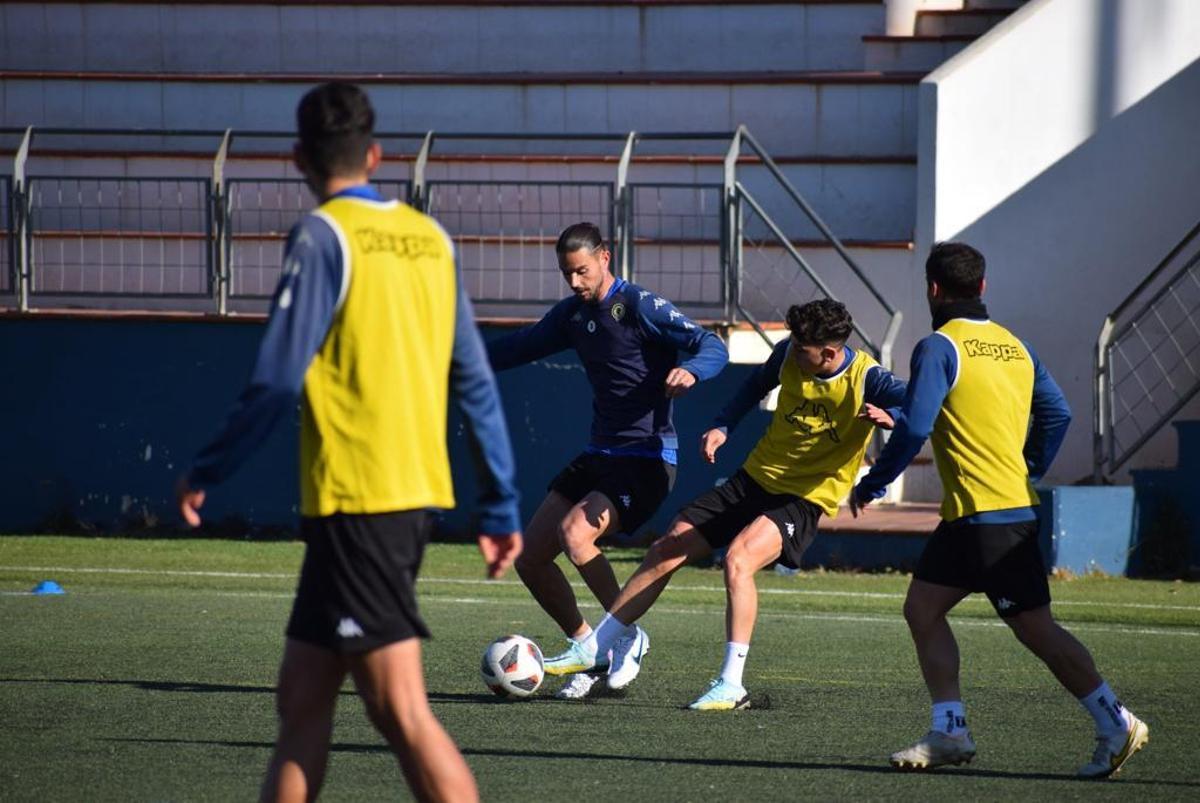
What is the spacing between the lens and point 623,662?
29.5 feet

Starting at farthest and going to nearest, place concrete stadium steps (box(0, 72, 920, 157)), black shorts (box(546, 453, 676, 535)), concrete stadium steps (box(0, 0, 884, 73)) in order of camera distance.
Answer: concrete stadium steps (box(0, 0, 884, 73))
concrete stadium steps (box(0, 72, 920, 157))
black shorts (box(546, 453, 676, 535))

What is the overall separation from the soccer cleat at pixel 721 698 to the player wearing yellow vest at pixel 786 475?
0.29 metres

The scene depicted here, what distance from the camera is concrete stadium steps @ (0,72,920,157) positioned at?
748 inches

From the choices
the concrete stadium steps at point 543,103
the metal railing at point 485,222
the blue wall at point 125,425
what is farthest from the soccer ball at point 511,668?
the concrete stadium steps at point 543,103

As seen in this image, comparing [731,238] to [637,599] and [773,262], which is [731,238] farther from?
[637,599]

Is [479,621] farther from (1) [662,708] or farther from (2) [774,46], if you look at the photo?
(2) [774,46]

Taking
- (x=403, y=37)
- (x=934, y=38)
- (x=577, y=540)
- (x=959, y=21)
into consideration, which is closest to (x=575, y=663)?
(x=577, y=540)

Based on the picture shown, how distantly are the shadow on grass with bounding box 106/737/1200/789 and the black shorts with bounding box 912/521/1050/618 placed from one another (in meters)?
0.59

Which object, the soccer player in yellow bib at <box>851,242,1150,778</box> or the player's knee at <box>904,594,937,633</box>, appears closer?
the soccer player in yellow bib at <box>851,242,1150,778</box>

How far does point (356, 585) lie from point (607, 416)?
186 inches

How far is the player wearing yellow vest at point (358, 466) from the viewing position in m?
4.87

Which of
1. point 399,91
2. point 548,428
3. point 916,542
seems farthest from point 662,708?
point 399,91

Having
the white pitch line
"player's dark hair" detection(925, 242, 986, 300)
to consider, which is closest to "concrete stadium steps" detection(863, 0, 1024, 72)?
the white pitch line

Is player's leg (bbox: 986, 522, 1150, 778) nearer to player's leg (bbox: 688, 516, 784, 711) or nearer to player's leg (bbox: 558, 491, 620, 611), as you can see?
player's leg (bbox: 688, 516, 784, 711)
